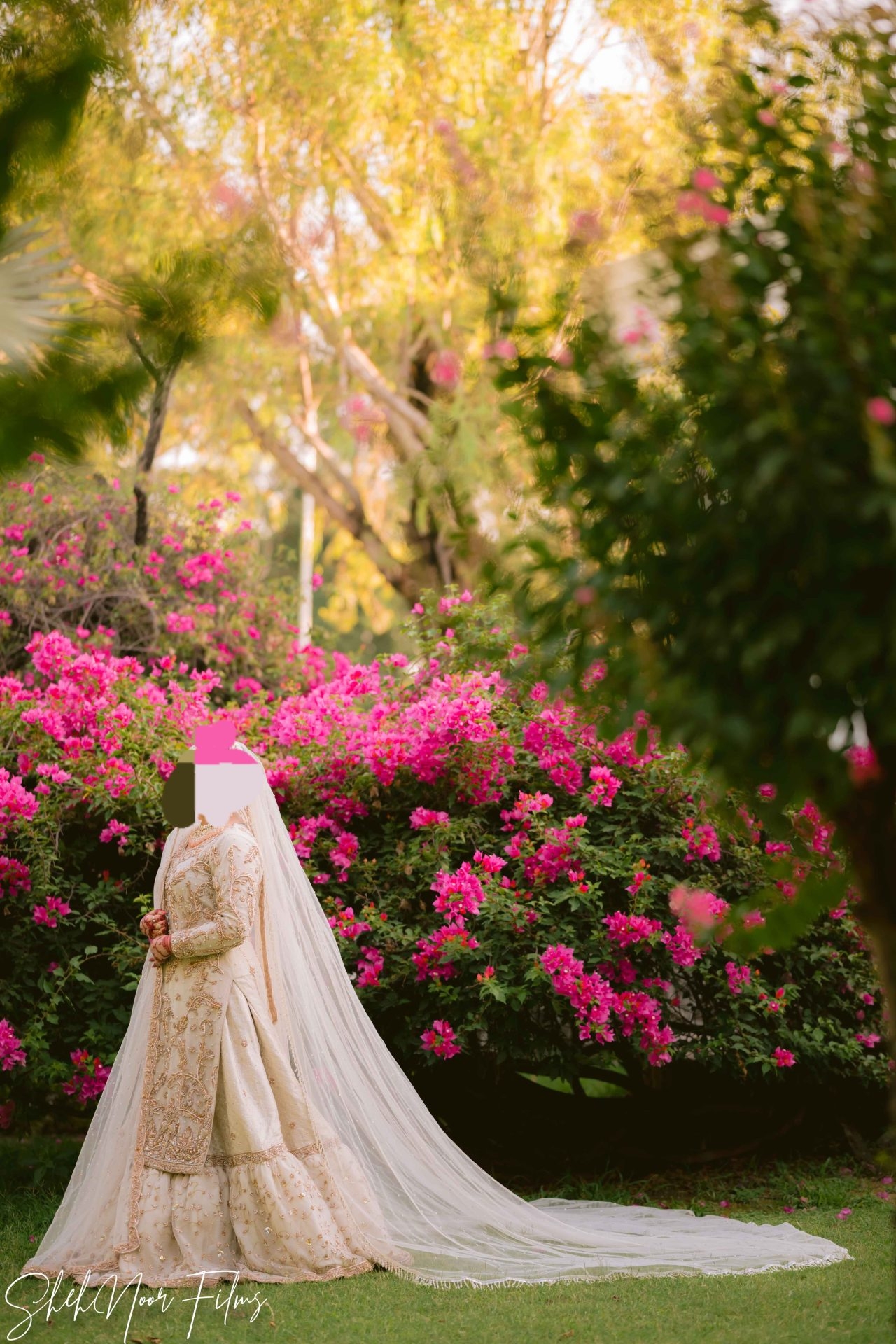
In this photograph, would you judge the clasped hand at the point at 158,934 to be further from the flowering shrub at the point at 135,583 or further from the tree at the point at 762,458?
the flowering shrub at the point at 135,583

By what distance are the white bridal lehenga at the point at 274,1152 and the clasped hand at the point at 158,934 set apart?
0.10 feet

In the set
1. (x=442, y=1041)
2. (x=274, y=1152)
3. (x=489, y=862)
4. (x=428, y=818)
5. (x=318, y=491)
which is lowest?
(x=442, y=1041)

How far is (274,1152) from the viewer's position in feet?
14.6

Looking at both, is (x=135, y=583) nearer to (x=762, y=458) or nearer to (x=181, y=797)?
(x=181, y=797)

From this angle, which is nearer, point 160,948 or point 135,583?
point 160,948

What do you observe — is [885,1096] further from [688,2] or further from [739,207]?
[688,2]

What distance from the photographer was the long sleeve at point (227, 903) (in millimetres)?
4508

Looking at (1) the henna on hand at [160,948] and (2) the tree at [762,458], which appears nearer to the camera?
(2) the tree at [762,458]

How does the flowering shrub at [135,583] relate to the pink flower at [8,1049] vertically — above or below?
A: above

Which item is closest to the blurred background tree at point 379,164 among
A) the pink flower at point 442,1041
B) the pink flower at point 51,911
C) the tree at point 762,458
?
the pink flower at point 51,911

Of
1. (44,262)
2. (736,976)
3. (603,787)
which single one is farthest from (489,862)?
(44,262)

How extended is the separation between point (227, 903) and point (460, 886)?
1.24 meters

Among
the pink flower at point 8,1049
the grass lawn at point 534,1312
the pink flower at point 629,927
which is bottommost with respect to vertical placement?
the grass lawn at point 534,1312

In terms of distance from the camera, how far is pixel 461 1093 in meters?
6.29
